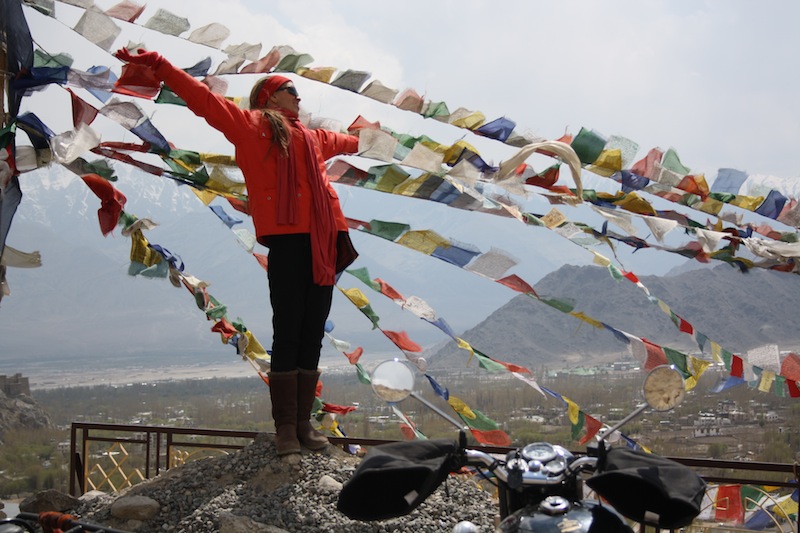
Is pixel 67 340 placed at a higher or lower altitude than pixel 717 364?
lower

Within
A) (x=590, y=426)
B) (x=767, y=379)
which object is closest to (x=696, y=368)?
(x=767, y=379)

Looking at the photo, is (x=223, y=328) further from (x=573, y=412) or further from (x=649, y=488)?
(x=649, y=488)

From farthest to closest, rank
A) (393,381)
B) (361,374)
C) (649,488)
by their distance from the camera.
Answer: (361,374) → (393,381) → (649,488)

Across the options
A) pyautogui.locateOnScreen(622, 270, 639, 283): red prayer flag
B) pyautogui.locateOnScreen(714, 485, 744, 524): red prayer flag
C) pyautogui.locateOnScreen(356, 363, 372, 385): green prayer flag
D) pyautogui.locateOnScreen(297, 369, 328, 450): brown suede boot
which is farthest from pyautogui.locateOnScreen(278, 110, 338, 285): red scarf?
pyautogui.locateOnScreen(714, 485, 744, 524): red prayer flag

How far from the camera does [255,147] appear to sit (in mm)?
4305

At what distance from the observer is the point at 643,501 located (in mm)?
2023

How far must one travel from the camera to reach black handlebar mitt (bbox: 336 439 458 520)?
2.11 metres

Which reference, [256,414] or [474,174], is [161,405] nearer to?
[256,414]

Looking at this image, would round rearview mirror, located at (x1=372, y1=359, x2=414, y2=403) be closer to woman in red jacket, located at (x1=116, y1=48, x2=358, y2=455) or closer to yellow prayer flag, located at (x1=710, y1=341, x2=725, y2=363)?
woman in red jacket, located at (x1=116, y1=48, x2=358, y2=455)

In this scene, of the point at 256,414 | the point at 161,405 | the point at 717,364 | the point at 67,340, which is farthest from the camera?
the point at 67,340

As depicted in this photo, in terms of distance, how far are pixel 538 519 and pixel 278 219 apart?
2.54 metres

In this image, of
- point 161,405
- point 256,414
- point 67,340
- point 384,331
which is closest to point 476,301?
point 67,340

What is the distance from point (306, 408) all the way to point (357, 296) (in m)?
0.95

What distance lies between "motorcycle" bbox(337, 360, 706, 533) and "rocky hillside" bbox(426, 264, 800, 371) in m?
54.5
